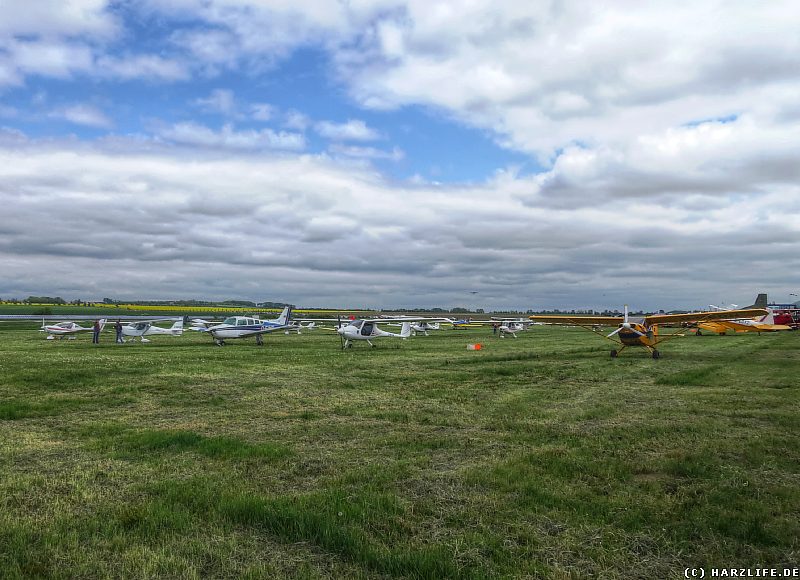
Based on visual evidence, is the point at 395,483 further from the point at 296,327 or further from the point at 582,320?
the point at 296,327

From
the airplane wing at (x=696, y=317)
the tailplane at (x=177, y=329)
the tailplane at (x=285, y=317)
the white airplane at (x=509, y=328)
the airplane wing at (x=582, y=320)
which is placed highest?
the airplane wing at (x=696, y=317)

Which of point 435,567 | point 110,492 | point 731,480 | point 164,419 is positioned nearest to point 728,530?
point 731,480

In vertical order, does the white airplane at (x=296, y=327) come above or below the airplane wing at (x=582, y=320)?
below

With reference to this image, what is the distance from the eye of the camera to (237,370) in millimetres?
16750

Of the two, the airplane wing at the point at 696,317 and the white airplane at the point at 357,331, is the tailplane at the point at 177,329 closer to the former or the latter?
the white airplane at the point at 357,331

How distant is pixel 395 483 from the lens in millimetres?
5648

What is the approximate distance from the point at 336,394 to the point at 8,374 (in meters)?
9.73

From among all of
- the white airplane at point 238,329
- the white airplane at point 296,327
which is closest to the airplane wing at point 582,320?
the white airplane at point 238,329

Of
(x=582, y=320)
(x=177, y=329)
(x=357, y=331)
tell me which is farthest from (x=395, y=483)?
(x=177, y=329)

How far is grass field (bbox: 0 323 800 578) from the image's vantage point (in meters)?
3.98

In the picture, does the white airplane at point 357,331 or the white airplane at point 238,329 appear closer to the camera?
the white airplane at point 357,331

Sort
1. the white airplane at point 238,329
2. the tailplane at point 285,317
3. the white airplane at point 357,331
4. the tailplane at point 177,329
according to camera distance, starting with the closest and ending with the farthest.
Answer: the white airplane at point 357,331 < the white airplane at point 238,329 < the tailplane at point 285,317 < the tailplane at point 177,329

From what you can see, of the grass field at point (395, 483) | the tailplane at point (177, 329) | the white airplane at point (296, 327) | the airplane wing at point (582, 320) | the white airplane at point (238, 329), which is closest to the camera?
the grass field at point (395, 483)

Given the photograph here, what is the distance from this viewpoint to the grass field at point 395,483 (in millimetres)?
3977
